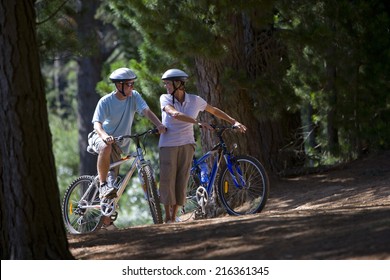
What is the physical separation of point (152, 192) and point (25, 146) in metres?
3.31

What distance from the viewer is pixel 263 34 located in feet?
44.4

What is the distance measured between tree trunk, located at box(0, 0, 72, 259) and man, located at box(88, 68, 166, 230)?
9.12 ft

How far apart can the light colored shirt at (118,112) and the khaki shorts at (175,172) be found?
18.4 inches

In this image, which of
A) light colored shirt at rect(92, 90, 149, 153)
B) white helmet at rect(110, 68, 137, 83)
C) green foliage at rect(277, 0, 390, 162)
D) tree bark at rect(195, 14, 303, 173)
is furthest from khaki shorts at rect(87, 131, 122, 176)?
green foliage at rect(277, 0, 390, 162)

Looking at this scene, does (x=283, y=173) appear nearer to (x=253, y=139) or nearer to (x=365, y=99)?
(x=253, y=139)

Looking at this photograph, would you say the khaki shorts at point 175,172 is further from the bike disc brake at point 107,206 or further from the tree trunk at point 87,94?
the tree trunk at point 87,94

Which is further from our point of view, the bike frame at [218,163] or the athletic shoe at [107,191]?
the athletic shoe at [107,191]

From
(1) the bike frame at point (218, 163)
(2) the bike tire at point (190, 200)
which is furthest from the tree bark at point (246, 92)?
(1) the bike frame at point (218, 163)

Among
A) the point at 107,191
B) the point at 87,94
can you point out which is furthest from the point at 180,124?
the point at 87,94

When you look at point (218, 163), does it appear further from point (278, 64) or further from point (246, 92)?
point (278, 64)

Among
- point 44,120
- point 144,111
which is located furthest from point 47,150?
point 144,111

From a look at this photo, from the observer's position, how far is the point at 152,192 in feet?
33.7

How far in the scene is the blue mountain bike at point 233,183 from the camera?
10.0 m

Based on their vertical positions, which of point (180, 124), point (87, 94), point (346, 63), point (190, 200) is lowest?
point (190, 200)
